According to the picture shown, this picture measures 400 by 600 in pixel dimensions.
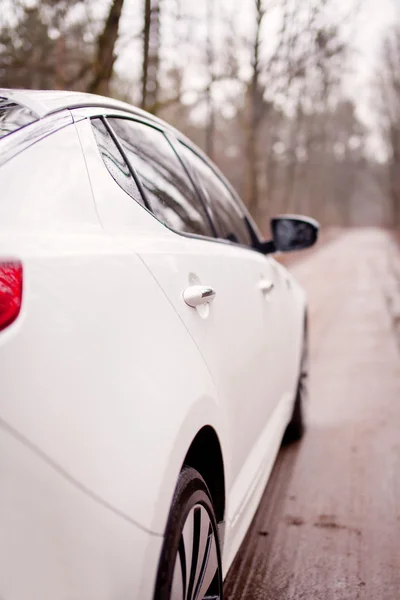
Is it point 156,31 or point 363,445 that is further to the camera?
point 156,31

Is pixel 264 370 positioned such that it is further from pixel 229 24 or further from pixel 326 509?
pixel 229 24

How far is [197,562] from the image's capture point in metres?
1.97

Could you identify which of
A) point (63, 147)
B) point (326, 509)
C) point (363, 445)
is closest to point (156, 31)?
point (363, 445)

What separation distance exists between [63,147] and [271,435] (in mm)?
1873

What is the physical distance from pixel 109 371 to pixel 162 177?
121 centimetres

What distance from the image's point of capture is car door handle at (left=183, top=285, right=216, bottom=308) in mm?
2080

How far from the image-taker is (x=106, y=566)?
1.47 m

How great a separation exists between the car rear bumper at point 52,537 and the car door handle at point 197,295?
730 millimetres

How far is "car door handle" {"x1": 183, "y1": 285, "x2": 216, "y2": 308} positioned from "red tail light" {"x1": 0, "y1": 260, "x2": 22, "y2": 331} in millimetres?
686

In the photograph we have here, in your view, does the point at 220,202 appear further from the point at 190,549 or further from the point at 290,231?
the point at 190,549

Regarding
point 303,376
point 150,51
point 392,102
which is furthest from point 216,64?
point 392,102

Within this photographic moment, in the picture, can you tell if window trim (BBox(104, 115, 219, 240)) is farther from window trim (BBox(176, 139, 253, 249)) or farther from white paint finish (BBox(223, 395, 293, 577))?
white paint finish (BBox(223, 395, 293, 577))

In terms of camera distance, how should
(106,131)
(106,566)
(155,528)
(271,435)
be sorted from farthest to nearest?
(271,435) < (106,131) < (155,528) < (106,566)

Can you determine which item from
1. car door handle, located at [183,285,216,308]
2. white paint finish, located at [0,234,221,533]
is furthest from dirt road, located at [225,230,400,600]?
white paint finish, located at [0,234,221,533]
